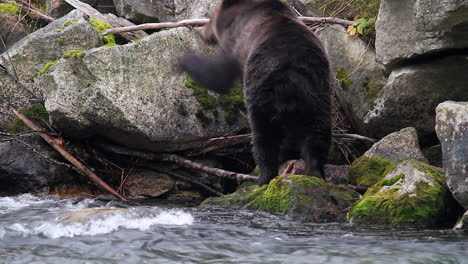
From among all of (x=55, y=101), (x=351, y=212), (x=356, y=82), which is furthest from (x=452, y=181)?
(x=55, y=101)

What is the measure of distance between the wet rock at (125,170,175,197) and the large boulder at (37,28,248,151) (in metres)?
0.36

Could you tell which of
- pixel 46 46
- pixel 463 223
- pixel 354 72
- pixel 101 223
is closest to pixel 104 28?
pixel 46 46

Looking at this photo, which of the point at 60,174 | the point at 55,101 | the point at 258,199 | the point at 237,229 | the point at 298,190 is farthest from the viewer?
the point at 60,174

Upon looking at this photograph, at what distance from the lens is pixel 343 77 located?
695 centimetres

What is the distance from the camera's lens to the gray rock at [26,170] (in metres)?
6.52

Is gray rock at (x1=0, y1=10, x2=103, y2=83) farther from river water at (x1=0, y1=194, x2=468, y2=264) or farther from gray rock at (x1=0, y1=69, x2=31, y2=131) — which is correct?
river water at (x1=0, y1=194, x2=468, y2=264)

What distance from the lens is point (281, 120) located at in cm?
537

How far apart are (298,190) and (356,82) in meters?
2.48

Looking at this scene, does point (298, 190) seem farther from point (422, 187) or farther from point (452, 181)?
point (452, 181)

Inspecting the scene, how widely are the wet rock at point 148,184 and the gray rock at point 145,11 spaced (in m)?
3.32

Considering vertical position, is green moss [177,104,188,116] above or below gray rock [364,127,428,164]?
above

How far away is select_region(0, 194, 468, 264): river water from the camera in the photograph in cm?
337

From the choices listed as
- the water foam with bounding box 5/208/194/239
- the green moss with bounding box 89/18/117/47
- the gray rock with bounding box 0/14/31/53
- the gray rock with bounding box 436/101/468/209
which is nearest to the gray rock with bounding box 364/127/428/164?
the gray rock with bounding box 436/101/468/209

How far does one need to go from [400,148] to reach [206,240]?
2442 millimetres
